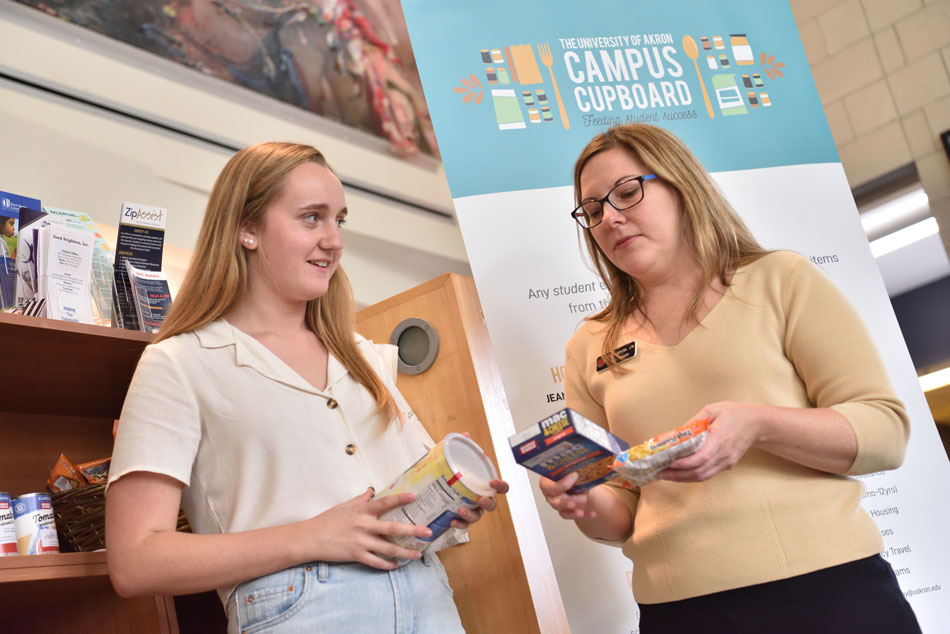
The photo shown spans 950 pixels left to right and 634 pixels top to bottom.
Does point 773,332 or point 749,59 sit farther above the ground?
point 749,59

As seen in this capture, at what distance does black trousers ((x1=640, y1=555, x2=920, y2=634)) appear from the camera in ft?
4.30

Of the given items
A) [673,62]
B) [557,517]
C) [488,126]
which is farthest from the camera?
[673,62]

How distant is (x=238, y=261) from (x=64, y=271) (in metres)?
0.41

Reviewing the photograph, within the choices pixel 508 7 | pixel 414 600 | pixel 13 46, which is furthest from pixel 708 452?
pixel 13 46

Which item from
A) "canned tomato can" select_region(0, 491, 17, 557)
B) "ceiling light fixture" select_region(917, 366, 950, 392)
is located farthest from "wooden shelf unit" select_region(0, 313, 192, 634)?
"ceiling light fixture" select_region(917, 366, 950, 392)

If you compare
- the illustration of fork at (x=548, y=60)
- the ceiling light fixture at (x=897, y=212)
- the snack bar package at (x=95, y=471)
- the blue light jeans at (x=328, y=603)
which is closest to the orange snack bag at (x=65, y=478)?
the snack bar package at (x=95, y=471)

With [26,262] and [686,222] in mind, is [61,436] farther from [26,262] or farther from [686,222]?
[686,222]

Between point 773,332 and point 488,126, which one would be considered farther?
point 488,126

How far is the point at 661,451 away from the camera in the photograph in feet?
4.04

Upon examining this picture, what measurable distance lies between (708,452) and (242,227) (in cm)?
96

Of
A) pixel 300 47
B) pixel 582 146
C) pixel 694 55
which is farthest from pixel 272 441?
pixel 300 47

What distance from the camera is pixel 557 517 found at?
208 cm

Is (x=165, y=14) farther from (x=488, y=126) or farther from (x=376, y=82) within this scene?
(x=488, y=126)

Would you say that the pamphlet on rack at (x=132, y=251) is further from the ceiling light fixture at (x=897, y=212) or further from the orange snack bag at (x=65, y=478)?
the ceiling light fixture at (x=897, y=212)
